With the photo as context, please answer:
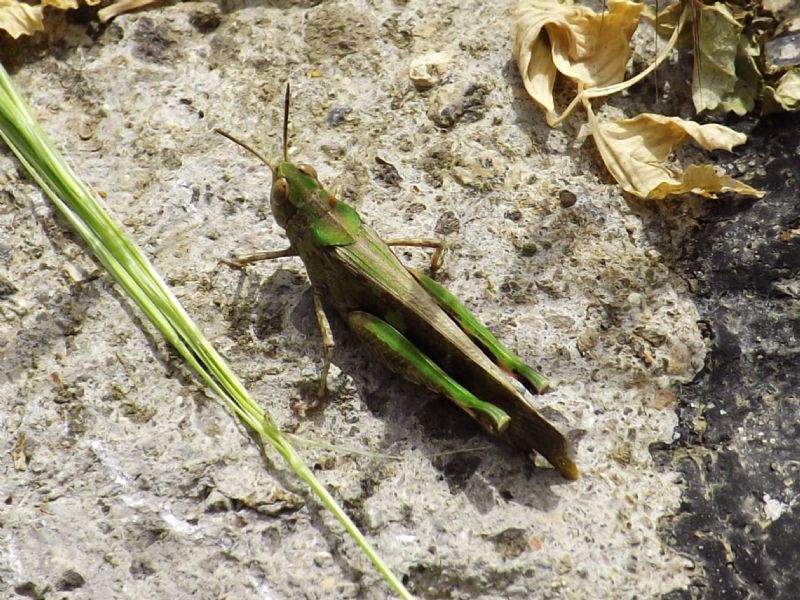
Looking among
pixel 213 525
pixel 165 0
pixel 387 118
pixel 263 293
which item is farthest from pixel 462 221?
pixel 165 0

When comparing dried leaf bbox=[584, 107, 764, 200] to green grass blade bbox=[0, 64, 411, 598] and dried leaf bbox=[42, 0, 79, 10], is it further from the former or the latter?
dried leaf bbox=[42, 0, 79, 10]

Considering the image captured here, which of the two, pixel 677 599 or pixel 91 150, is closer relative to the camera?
pixel 677 599

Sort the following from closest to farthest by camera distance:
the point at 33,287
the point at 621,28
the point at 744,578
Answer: the point at 744,578 → the point at 33,287 → the point at 621,28

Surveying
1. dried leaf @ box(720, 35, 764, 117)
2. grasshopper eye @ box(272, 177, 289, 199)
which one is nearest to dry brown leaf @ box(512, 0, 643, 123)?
dried leaf @ box(720, 35, 764, 117)

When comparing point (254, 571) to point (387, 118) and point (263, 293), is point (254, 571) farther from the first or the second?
point (387, 118)

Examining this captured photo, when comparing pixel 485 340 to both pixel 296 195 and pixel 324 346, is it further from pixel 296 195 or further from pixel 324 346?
pixel 296 195

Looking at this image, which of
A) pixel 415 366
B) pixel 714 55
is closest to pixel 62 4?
pixel 415 366
